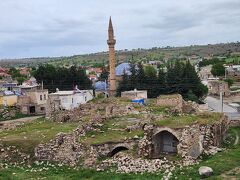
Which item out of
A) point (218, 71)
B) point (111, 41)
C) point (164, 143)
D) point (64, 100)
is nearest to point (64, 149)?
point (164, 143)

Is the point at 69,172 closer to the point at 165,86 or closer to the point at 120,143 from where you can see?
the point at 120,143

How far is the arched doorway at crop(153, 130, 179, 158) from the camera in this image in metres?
22.4

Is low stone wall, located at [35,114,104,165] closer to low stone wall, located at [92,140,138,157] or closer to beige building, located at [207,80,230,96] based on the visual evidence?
low stone wall, located at [92,140,138,157]

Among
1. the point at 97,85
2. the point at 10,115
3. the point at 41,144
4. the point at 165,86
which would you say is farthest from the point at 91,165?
the point at 97,85

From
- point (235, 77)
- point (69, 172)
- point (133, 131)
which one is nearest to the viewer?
point (69, 172)

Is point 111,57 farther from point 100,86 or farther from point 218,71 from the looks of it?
point 218,71

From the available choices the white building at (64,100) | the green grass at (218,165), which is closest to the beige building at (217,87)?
the white building at (64,100)

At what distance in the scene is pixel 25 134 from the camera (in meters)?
25.0

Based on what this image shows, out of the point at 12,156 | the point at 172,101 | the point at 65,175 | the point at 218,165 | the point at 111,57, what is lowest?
the point at 65,175

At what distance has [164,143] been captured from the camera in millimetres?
23016

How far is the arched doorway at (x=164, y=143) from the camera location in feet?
73.5

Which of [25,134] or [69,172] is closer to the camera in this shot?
[69,172]

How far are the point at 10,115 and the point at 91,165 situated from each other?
98.4 ft

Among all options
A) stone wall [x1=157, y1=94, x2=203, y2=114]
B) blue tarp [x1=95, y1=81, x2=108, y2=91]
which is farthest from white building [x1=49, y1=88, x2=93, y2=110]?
blue tarp [x1=95, y1=81, x2=108, y2=91]
